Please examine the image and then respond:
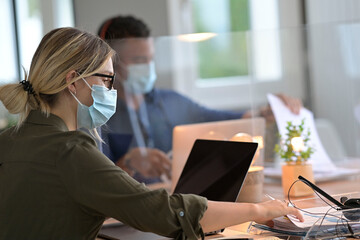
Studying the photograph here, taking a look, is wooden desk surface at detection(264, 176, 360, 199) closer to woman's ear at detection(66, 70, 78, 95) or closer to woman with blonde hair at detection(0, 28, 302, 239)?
woman with blonde hair at detection(0, 28, 302, 239)

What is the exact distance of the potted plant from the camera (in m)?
2.06

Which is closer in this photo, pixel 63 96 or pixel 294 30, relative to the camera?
pixel 63 96

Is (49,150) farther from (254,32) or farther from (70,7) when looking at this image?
(70,7)

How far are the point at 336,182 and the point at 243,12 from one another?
2.27m

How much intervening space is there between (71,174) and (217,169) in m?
0.56

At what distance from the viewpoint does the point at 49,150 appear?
1.33m

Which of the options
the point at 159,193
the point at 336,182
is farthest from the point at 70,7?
the point at 159,193

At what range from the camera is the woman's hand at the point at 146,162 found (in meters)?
2.79

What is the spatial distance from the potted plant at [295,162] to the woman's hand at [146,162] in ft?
2.49

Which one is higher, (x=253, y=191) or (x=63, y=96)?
(x=63, y=96)

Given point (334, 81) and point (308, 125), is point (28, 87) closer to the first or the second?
point (308, 125)

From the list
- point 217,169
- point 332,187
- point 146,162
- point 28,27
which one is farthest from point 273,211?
point 28,27


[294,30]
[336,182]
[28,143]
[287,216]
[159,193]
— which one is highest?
[294,30]

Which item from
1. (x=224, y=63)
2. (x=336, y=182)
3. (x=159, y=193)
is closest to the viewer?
(x=159, y=193)
